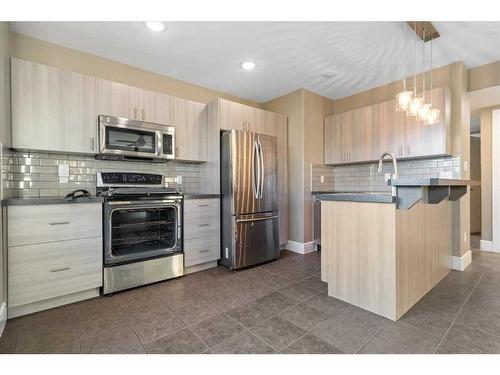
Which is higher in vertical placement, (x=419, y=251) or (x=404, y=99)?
(x=404, y=99)

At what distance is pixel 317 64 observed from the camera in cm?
300

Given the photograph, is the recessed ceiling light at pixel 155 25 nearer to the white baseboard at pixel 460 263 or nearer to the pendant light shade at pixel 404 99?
the pendant light shade at pixel 404 99

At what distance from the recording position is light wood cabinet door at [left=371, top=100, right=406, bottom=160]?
326 cm

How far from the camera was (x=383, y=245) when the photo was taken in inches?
72.3

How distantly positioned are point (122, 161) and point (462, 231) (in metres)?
4.28

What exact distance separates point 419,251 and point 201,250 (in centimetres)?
225

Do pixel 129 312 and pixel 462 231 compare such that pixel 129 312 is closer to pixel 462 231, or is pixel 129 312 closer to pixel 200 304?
pixel 200 304

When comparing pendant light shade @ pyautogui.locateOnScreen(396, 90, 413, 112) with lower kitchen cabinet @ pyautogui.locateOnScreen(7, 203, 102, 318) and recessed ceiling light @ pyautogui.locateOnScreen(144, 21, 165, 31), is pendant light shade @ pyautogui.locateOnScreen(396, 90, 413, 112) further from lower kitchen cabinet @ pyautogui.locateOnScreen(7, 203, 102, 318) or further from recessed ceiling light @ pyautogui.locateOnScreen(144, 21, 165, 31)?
lower kitchen cabinet @ pyautogui.locateOnScreen(7, 203, 102, 318)

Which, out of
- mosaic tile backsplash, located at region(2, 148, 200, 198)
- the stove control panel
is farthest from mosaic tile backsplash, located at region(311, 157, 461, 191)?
mosaic tile backsplash, located at region(2, 148, 200, 198)

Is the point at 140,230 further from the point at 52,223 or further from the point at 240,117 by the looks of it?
the point at 240,117

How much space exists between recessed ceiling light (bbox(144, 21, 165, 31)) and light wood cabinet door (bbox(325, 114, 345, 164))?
2.83 m

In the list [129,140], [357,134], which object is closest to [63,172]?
[129,140]

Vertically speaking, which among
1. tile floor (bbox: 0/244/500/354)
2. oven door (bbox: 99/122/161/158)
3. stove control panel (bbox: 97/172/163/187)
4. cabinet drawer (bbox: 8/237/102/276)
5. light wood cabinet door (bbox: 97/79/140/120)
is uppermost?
light wood cabinet door (bbox: 97/79/140/120)

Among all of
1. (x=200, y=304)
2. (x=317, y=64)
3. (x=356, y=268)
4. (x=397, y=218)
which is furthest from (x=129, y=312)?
(x=317, y=64)
